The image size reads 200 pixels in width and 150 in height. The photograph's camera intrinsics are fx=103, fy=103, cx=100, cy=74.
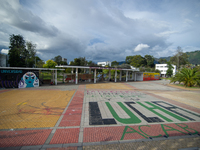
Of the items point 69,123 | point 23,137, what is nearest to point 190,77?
point 69,123

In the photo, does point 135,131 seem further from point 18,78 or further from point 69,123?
point 18,78

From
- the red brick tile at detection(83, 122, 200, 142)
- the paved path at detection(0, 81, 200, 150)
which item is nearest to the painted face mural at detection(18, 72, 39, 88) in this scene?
the paved path at detection(0, 81, 200, 150)

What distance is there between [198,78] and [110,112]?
887 inches

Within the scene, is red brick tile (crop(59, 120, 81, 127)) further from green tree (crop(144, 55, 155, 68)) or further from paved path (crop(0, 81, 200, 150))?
green tree (crop(144, 55, 155, 68))

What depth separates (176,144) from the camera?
4.26 meters

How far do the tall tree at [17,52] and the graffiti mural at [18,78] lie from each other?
24707 millimetres

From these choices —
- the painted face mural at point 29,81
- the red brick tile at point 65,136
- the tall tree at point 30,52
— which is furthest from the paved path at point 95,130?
the tall tree at point 30,52

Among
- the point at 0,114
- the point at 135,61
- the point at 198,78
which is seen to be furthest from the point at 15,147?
the point at 135,61

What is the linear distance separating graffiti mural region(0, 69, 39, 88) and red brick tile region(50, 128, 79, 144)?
1450 cm

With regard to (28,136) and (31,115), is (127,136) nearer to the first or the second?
(28,136)

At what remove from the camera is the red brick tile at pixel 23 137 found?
407 cm

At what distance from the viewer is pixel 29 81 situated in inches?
642

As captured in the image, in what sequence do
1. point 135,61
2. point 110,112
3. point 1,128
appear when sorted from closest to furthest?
point 1,128 < point 110,112 < point 135,61

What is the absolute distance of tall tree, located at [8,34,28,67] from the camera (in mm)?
34844
